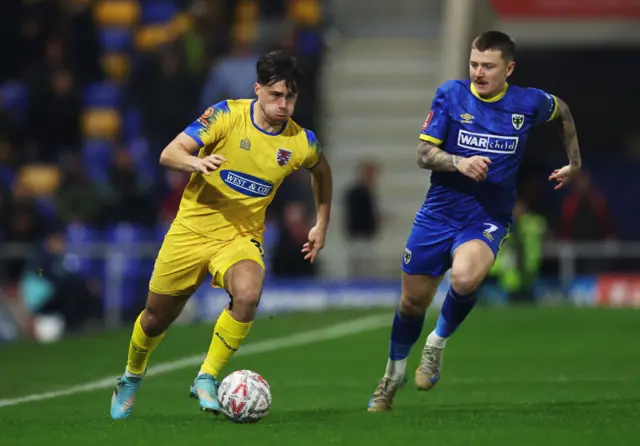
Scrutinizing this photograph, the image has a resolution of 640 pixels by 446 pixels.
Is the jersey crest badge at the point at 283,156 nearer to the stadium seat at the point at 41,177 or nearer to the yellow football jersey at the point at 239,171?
the yellow football jersey at the point at 239,171

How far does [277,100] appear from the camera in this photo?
9188 millimetres

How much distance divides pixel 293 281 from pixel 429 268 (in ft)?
Answer: 37.7

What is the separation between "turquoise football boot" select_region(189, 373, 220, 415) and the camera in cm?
884

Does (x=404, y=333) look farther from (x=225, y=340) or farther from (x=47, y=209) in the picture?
(x=47, y=209)

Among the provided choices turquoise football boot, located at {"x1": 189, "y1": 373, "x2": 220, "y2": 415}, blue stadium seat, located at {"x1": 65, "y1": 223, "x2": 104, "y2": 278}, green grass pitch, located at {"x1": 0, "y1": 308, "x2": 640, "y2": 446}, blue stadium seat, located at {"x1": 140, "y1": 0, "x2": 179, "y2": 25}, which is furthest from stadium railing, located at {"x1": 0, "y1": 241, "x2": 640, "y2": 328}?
turquoise football boot, located at {"x1": 189, "y1": 373, "x2": 220, "y2": 415}

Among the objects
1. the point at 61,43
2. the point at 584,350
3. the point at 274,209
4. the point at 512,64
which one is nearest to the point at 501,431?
the point at 512,64

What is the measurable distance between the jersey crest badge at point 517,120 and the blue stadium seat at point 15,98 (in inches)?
581

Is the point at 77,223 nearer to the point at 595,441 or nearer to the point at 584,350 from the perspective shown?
the point at 584,350

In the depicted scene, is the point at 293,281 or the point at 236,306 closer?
the point at 236,306

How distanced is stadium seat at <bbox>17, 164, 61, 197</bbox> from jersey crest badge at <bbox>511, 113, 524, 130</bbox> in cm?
1458

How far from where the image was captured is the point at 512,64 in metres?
9.54

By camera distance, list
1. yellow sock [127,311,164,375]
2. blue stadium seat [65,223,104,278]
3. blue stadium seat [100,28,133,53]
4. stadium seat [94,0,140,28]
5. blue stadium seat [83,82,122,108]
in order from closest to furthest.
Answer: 1. yellow sock [127,311,164,375]
2. blue stadium seat [65,223,104,278]
3. blue stadium seat [83,82,122,108]
4. blue stadium seat [100,28,133,53]
5. stadium seat [94,0,140,28]

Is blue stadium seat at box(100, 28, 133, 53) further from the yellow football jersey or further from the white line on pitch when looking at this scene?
the yellow football jersey

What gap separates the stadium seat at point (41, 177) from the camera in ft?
76.7
